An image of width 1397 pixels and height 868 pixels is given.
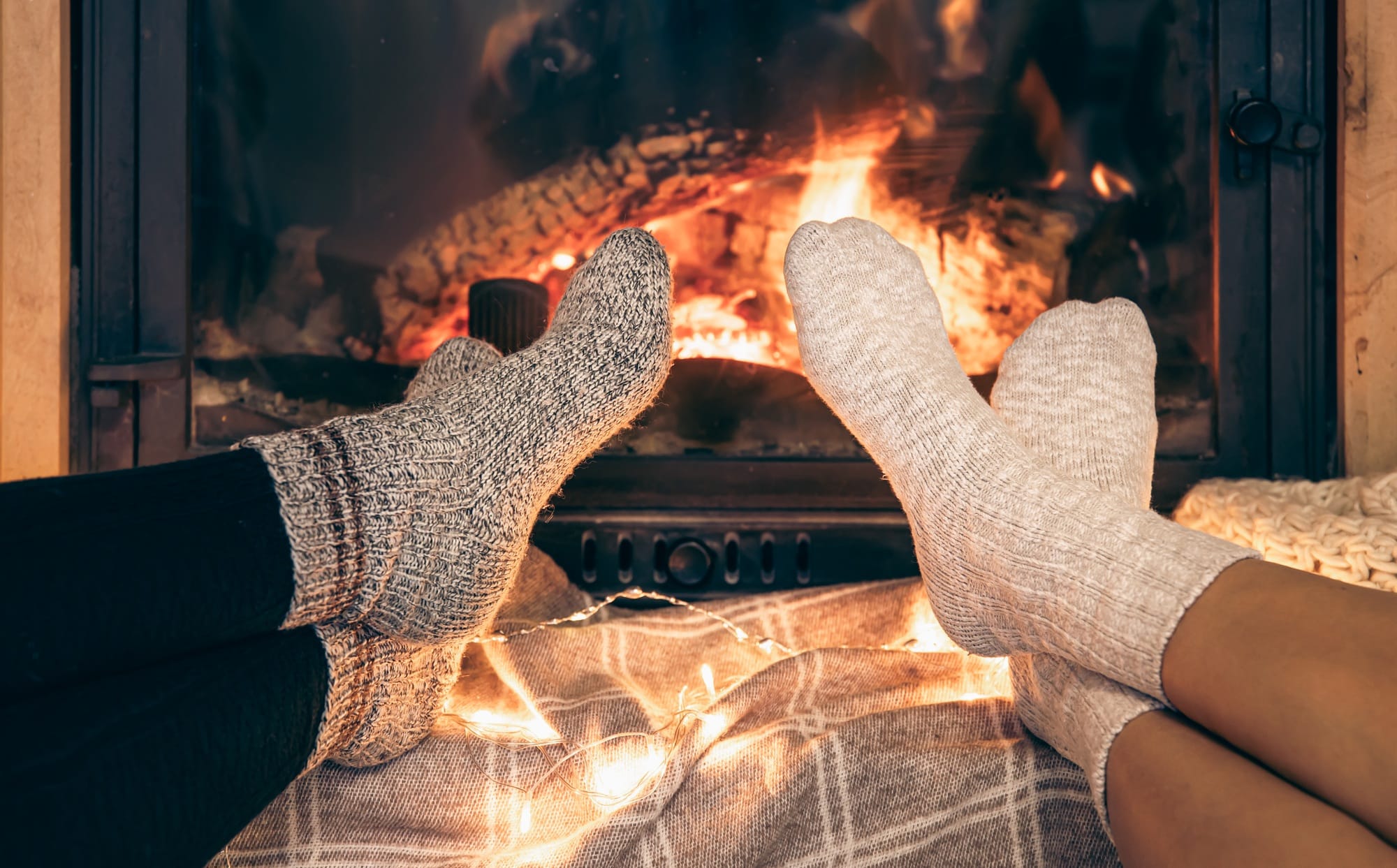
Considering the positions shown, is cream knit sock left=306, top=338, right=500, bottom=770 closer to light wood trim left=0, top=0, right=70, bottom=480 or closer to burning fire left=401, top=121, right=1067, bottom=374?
burning fire left=401, top=121, right=1067, bottom=374

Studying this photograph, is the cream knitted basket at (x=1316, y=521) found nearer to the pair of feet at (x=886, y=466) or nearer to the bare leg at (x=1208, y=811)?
the pair of feet at (x=886, y=466)

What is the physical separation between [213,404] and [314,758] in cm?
45

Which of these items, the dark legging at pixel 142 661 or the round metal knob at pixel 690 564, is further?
the round metal knob at pixel 690 564


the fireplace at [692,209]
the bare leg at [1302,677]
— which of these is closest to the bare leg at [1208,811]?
the bare leg at [1302,677]

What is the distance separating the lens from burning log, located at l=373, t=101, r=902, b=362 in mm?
815

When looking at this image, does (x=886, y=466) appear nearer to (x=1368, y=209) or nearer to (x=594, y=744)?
(x=594, y=744)

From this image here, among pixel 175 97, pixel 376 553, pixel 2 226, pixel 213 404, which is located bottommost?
pixel 376 553

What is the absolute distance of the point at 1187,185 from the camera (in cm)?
80

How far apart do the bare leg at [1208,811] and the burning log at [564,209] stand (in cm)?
60

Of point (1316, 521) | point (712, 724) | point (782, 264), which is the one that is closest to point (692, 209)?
point (782, 264)

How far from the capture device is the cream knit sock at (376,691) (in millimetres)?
507

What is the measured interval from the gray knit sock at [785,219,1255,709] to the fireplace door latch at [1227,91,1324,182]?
350 mm

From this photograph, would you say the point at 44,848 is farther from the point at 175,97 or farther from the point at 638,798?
the point at 175,97

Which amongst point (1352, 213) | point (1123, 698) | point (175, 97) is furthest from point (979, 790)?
point (175, 97)
